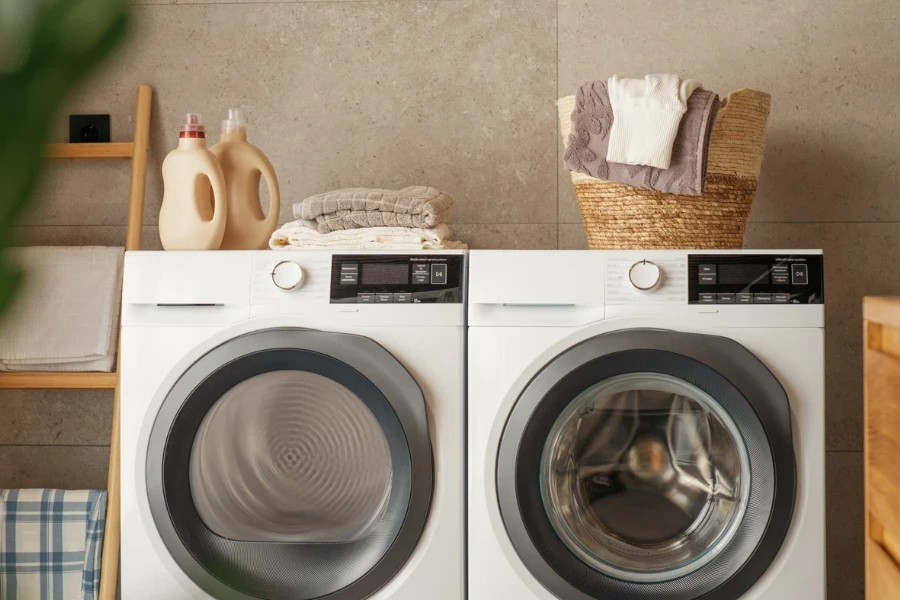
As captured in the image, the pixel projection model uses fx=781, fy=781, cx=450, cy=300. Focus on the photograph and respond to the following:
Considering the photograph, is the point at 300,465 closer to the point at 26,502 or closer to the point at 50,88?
the point at 26,502

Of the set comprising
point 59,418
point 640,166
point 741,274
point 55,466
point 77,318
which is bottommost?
point 55,466

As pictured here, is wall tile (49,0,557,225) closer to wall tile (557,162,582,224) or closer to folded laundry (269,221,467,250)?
wall tile (557,162,582,224)

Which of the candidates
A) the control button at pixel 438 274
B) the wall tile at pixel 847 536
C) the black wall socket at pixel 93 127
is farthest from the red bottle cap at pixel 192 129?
the wall tile at pixel 847 536

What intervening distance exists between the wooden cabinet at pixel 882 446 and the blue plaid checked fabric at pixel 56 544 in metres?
1.72

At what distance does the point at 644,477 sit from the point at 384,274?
0.62 metres

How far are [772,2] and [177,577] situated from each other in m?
2.00

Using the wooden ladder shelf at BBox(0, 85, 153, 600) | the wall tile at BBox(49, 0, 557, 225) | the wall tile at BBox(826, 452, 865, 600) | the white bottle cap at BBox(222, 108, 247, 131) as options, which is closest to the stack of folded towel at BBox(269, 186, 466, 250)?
the white bottle cap at BBox(222, 108, 247, 131)

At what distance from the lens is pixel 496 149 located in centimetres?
213

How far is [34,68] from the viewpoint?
0.10 metres

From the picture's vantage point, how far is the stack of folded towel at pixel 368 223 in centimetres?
162

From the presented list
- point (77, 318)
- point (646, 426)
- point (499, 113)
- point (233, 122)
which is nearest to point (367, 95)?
point (499, 113)

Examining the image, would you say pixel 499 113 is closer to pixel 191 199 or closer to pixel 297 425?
pixel 191 199

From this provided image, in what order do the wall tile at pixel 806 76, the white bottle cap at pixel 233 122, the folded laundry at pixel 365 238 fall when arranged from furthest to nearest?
the wall tile at pixel 806 76, the white bottle cap at pixel 233 122, the folded laundry at pixel 365 238

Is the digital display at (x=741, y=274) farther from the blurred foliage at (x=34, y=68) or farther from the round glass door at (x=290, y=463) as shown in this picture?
the blurred foliage at (x=34, y=68)
